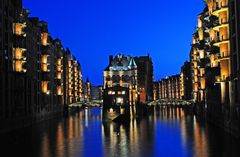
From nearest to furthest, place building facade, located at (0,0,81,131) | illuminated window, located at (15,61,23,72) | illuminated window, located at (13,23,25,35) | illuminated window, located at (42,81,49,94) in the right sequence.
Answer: building facade, located at (0,0,81,131) < illuminated window, located at (13,23,25,35) < illuminated window, located at (15,61,23,72) < illuminated window, located at (42,81,49,94)

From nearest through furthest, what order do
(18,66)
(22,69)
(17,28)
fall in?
(18,66)
(17,28)
(22,69)

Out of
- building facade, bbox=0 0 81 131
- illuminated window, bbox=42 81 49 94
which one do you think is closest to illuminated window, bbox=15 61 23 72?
building facade, bbox=0 0 81 131

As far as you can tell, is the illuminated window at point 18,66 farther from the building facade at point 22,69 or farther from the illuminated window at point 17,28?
the illuminated window at point 17,28

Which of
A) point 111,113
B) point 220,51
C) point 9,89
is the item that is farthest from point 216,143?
point 111,113

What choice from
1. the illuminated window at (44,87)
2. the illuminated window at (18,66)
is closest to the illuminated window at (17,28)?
the illuminated window at (18,66)

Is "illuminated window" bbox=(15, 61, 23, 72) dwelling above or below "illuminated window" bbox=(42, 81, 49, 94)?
above

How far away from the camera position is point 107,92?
438ft

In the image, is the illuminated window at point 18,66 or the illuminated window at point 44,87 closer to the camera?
the illuminated window at point 18,66

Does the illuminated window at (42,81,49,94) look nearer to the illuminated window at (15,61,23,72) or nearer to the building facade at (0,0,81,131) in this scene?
the building facade at (0,0,81,131)

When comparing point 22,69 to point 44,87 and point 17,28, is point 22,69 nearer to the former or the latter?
point 17,28

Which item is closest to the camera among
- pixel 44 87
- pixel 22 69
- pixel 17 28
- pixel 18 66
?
pixel 18 66

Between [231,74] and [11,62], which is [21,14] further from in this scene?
[231,74]

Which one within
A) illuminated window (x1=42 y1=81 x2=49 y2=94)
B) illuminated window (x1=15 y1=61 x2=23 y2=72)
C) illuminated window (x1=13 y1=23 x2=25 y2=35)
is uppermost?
illuminated window (x1=13 y1=23 x2=25 y2=35)

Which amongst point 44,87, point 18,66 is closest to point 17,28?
point 18,66
